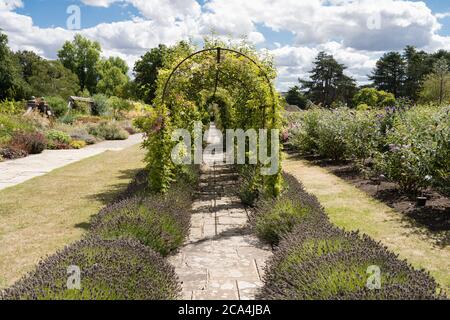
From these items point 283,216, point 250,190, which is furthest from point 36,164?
point 283,216

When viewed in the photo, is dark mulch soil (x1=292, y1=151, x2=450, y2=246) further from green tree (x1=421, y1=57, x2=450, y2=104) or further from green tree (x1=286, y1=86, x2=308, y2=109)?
green tree (x1=286, y1=86, x2=308, y2=109)

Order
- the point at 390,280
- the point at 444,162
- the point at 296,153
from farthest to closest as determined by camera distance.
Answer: the point at 296,153
the point at 444,162
the point at 390,280

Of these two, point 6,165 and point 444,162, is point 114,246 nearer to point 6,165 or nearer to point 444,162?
point 444,162

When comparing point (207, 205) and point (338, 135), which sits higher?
point (338, 135)

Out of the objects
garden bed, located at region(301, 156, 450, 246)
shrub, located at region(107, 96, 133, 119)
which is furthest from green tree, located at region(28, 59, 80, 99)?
garden bed, located at region(301, 156, 450, 246)

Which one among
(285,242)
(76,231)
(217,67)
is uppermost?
(217,67)

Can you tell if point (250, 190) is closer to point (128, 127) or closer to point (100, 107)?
point (128, 127)

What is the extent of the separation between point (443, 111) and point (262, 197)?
4.51 m

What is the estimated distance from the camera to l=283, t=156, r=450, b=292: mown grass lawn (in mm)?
5039

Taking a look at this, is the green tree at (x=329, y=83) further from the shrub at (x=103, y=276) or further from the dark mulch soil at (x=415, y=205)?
the shrub at (x=103, y=276)

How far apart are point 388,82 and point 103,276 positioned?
58.4 metres

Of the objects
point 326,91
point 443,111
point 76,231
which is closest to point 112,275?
point 76,231

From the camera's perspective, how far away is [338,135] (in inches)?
506

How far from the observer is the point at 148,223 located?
4.94 meters
